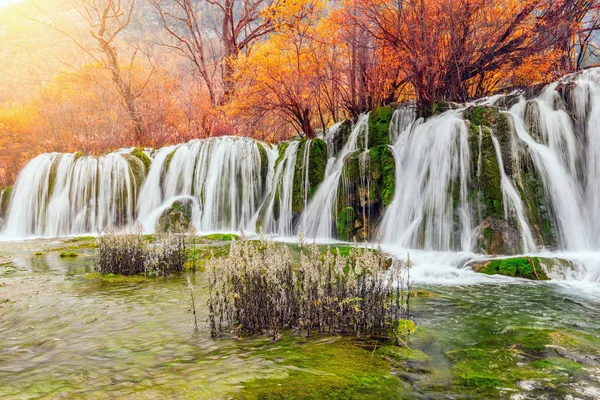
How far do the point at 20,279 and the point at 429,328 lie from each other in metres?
8.49

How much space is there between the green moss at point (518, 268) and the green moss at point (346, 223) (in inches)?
204

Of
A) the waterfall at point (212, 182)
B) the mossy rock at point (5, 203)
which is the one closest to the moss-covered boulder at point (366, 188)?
the waterfall at point (212, 182)

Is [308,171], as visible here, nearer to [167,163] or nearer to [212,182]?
[212,182]

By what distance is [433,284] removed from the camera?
7.45m

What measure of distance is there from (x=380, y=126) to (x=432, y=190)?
4.43m

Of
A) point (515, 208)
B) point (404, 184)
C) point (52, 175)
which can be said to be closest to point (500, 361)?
point (515, 208)

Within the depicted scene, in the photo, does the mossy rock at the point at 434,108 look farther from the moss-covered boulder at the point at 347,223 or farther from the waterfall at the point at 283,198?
the waterfall at the point at 283,198

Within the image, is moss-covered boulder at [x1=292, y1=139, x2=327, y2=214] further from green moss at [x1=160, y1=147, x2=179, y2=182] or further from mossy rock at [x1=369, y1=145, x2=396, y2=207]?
green moss at [x1=160, y1=147, x2=179, y2=182]

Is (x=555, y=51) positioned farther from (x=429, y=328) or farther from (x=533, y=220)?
(x=429, y=328)

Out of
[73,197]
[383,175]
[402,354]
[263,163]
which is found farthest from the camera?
[73,197]

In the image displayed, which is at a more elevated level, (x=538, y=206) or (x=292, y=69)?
(x=292, y=69)

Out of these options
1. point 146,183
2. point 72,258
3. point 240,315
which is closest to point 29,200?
point 146,183

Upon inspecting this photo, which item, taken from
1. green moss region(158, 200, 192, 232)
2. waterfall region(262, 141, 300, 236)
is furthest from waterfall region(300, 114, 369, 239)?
green moss region(158, 200, 192, 232)

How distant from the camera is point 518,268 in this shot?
26.0 ft
